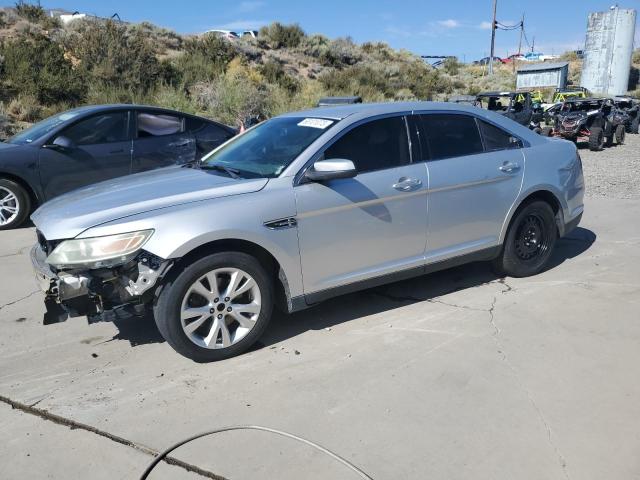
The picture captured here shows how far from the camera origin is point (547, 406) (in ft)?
10.6

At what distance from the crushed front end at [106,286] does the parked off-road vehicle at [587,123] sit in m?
15.9

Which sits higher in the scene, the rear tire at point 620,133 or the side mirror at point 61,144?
the side mirror at point 61,144

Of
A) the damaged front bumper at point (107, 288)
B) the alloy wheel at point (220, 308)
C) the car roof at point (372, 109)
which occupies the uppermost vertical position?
the car roof at point (372, 109)

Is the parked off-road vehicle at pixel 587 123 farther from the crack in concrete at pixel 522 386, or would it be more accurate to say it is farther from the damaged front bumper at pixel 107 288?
the damaged front bumper at pixel 107 288

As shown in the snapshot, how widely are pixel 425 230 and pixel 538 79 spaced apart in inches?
1509

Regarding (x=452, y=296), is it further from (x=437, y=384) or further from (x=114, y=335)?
(x=114, y=335)

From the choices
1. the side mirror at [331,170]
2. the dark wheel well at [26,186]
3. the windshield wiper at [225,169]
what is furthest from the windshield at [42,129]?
the side mirror at [331,170]

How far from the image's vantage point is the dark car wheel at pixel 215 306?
3.56m

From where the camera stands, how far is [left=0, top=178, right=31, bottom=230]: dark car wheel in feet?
23.9

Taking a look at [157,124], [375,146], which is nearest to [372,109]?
[375,146]

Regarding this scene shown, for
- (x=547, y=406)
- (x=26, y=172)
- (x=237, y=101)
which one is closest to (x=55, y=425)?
(x=547, y=406)

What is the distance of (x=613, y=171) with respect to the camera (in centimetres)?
1218

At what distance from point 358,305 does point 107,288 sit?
2.09 metres

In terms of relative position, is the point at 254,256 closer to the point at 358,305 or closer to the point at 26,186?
the point at 358,305
